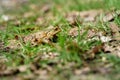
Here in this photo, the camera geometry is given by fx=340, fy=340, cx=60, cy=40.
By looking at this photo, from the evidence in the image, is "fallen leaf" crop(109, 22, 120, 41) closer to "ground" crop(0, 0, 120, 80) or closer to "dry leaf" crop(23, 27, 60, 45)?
"ground" crop(0, 0, 120, 80)

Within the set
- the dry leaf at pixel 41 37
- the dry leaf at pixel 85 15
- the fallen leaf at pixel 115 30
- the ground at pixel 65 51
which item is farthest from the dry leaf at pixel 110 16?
the dry leaf at pixel 41 37

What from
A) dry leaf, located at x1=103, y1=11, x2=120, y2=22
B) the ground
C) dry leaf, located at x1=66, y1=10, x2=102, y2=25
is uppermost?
dry leaf, located at x1=66, y1=10, x2=102, y2=25

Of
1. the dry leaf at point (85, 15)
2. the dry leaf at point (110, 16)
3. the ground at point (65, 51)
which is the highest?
the dry leaf at point (85, 15)

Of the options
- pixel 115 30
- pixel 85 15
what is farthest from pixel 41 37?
pixel 85 15

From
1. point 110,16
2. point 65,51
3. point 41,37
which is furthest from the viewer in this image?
point 110,16

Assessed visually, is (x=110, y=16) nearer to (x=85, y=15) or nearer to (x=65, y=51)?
(x=85, y=15)

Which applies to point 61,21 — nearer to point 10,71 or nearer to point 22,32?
point 22,32

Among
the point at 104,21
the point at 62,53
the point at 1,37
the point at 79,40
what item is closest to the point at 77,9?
the point at 104,21

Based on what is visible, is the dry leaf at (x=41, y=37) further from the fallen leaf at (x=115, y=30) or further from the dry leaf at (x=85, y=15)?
the dry leaf at (x=85, y=15)

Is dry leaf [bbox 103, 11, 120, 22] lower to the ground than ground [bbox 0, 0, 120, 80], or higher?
higher

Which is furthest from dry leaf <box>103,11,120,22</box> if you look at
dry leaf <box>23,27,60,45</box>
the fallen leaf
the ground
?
dry leaf <box>23,27,60,45</box>

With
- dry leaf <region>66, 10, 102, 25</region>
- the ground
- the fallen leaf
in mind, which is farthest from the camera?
dry leaf <region>66, 10, 102, 25</region>
